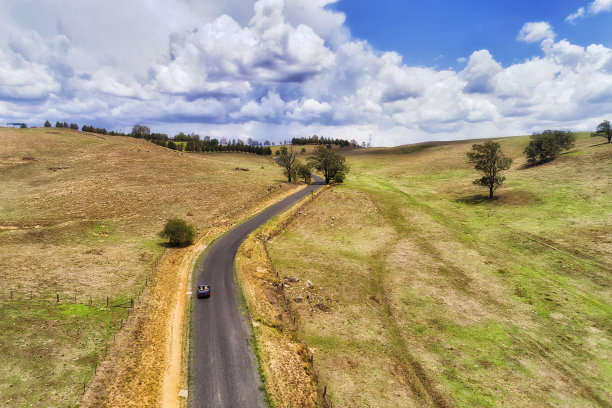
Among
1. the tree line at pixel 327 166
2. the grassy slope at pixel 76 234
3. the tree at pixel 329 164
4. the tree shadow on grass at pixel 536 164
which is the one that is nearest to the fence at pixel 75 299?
the grassy slope at pixel 76 234

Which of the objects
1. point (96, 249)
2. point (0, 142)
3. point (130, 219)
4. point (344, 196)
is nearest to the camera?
point (96, 249)

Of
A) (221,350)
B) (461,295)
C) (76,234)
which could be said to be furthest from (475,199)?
(76,234)

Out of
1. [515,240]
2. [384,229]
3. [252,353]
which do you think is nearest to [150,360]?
[252,353]

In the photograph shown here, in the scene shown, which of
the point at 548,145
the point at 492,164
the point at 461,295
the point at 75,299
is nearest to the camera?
the point at 75,299

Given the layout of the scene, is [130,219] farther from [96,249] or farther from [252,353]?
[252,353]

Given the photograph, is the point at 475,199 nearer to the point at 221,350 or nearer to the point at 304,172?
the point at 304,172
